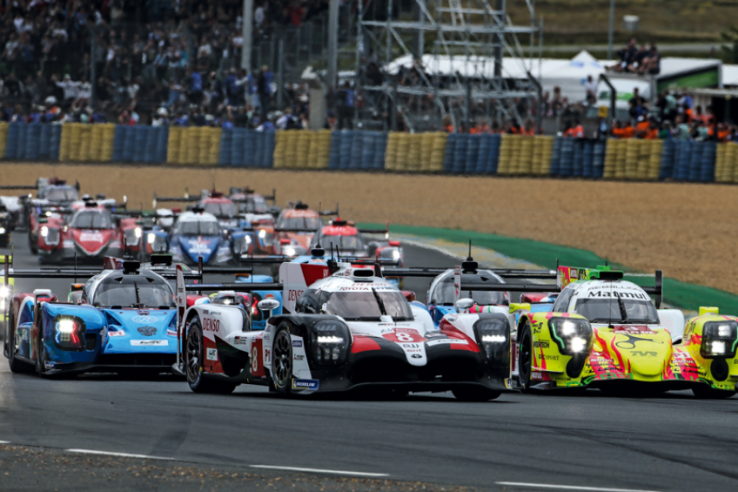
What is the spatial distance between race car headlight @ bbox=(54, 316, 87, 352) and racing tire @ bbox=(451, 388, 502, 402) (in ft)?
13.6

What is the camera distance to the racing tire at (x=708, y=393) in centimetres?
1283

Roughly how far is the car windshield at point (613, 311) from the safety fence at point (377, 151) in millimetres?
26059

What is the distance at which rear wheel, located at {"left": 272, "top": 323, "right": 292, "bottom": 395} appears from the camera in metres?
11.4

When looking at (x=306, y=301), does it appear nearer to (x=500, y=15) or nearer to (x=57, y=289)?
(x=57, y=289)

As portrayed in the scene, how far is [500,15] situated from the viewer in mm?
49188

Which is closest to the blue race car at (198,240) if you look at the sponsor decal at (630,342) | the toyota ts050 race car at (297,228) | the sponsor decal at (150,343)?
the toyota ts050 race car at (297,228)

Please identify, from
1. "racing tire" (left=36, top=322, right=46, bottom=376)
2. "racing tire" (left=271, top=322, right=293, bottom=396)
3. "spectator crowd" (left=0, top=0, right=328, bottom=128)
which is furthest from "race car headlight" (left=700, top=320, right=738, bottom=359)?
"spectator crowd" (left=0, top=0, right=328, bottom=128)

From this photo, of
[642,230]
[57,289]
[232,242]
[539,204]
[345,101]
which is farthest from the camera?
[345,101]

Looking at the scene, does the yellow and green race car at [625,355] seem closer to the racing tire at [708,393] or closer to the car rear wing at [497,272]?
the racing tire at [708,393]

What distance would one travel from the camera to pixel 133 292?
48.3 feet

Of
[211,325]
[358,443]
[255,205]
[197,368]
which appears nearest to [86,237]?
[255,205]

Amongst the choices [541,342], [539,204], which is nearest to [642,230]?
→ [539,204]

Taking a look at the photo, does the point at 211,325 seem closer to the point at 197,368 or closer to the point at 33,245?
the point at 197,368

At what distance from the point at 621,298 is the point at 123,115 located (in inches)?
1477
